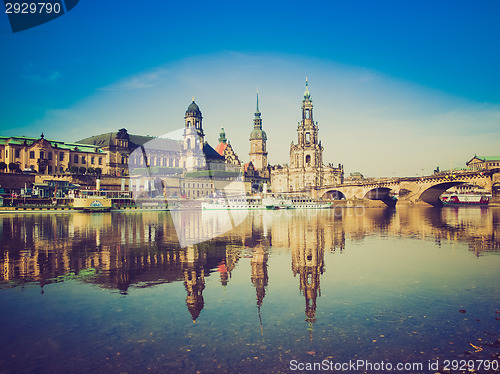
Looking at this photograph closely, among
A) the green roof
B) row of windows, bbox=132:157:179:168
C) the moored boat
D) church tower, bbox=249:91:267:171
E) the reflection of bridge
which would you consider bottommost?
the moored boat

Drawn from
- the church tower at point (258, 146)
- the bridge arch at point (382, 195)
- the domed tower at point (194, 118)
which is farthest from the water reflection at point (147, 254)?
the church tower at point (258, 146)

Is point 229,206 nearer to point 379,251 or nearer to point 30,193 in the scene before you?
point 30,193

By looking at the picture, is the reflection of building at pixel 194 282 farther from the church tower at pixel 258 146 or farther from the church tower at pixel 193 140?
the church tower at pixel 258 146

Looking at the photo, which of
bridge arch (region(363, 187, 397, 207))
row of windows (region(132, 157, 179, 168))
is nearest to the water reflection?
bridge arch (region(363, 187, 397, 207))

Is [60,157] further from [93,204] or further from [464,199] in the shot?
[464,199]

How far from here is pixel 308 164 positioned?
536 feet

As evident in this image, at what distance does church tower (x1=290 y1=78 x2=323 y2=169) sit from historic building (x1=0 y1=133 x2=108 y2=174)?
81.4 m

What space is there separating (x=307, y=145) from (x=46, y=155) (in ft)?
332

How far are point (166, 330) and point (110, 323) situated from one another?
69.9 inches

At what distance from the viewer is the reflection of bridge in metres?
88.1

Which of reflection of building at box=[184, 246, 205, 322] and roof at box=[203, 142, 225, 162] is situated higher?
roof at box=[203, 142, 225, 162]

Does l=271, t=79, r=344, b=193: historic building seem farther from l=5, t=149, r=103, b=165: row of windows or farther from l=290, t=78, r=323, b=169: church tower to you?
l=5, t=149, r=103, b=165: row of windows

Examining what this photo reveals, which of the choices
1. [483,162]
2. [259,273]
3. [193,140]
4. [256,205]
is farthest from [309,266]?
[483,162]

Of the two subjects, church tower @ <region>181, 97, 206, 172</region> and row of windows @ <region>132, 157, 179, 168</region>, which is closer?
row of windows @ <region>132, 157, 179, 168</region>
